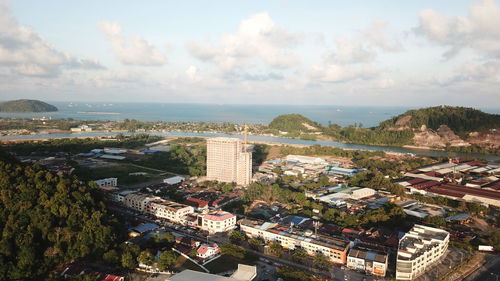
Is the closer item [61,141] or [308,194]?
[308,194]

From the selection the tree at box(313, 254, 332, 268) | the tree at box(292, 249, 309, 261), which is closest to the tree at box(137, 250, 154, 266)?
the tree at box(292, 249, 309, 261)

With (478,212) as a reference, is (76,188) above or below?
above

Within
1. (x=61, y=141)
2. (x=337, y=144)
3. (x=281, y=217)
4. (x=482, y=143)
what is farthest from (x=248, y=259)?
(x=482, y=143)

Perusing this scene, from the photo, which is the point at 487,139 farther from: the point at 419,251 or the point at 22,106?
the point at 22,106

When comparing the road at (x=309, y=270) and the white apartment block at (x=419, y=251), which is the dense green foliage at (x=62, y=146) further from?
the white apartment block at (x=419, y=251)

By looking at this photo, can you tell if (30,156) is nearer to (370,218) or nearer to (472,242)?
(370,218)

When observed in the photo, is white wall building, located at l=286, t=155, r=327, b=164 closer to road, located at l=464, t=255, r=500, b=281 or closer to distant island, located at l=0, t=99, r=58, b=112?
road, located at l=464, t=255, r=500, b=281
